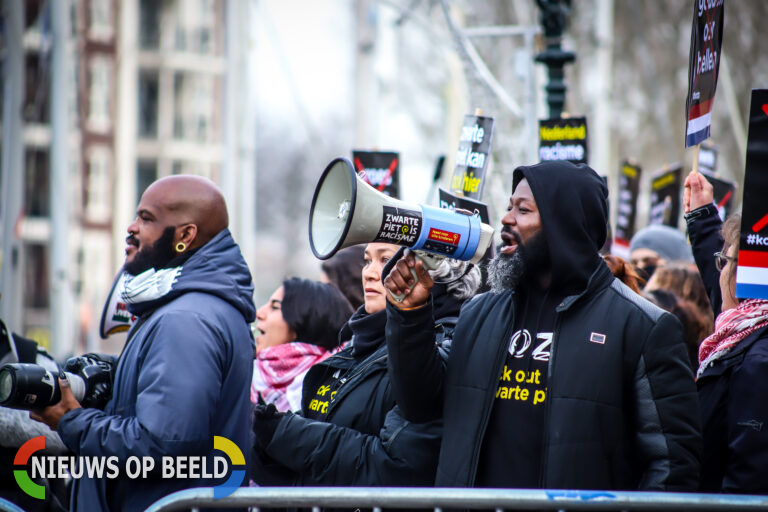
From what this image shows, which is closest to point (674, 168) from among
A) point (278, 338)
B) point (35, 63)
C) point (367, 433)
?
point (278, 338)

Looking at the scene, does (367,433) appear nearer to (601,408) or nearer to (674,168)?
(601,408)

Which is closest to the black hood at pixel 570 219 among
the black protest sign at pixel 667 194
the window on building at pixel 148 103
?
the black protest sign at pixel 667 194

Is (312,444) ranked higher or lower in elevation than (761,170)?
lower

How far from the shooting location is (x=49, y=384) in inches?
121

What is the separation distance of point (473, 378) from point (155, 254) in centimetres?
122

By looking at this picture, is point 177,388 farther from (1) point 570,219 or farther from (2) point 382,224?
(1) point 570,219

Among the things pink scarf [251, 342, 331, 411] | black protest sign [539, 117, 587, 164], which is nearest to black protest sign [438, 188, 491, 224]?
pink scarf [251, 342, 331, 411]

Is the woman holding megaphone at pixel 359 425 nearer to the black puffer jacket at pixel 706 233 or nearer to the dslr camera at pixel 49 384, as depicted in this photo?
the dslr camera at pixel 49 384

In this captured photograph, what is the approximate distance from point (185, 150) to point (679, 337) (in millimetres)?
36571

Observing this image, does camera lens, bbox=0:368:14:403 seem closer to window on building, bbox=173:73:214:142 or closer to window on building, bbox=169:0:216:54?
window on building, bbox=173:73:214:142

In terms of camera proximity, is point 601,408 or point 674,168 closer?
point 601,408

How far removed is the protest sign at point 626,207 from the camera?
7625 mm

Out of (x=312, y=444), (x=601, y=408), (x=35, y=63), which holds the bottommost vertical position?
(x=312, y=444)

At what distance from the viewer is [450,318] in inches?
140
